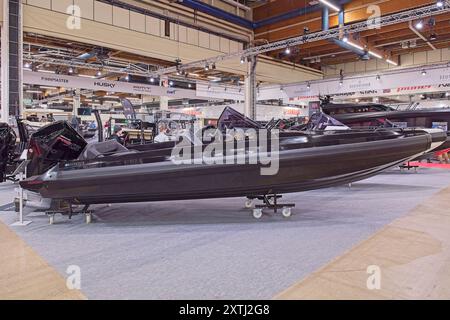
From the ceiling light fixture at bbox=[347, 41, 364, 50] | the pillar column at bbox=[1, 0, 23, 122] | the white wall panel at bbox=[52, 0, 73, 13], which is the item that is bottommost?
the pillar column at bbox=[1, 0, 23, 122]

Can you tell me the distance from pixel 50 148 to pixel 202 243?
162cm

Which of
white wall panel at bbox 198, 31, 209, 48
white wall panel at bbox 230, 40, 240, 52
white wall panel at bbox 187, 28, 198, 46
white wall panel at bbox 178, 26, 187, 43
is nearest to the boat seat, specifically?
white wall panel at bbox 178, 26, 187, 43

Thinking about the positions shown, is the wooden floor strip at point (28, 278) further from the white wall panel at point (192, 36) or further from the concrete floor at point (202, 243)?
the white wall panel at point (192, 36)

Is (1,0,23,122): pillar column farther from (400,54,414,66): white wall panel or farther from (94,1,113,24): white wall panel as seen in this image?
(400,54,414,66): white wall panel

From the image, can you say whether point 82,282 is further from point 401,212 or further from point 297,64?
point 297,64

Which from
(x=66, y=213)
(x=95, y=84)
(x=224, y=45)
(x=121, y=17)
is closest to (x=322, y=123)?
(x=66, y=213)

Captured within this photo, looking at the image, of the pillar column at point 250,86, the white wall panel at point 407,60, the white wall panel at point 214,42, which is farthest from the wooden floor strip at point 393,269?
the white wall panel at point 407,60

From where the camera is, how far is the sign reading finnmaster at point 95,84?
9.52 meters

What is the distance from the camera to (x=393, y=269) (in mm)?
1773

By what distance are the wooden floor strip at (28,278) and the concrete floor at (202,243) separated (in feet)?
0.19

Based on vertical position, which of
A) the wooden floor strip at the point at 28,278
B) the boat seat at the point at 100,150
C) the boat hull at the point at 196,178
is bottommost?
the wooden floor strip at the point at 28,278

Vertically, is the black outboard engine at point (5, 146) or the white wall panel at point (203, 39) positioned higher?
the white wall panel at point (203, 39)

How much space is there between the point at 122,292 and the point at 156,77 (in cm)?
1189

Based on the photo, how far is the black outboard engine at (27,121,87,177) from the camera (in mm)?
2854
